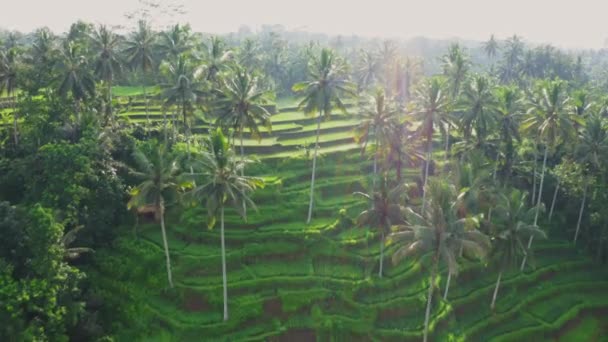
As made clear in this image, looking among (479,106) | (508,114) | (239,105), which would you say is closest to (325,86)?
(239,105)

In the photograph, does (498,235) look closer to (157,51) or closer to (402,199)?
(402,199)

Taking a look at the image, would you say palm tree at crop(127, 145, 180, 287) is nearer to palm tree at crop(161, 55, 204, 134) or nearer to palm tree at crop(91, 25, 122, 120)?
palm tree at crop(161, 55, 204, 134)

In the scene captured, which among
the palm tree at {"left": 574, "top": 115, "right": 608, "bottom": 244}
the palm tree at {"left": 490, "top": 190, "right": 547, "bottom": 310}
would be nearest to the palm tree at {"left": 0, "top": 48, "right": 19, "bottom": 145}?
the palm tree at {"left": 490, "top": 190, "right": 547, "bottom": 310}

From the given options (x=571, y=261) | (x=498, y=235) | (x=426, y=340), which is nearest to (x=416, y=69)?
(x=571, y=261)

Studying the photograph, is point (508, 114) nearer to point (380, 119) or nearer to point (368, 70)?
point (380, 119)

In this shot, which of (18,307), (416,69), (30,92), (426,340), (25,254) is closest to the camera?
(18,307)

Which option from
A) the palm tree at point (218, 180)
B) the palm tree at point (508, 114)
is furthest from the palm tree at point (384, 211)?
the palm tree at point (508, 114)

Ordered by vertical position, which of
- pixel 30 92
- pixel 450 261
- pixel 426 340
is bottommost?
pixel 426 340
